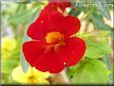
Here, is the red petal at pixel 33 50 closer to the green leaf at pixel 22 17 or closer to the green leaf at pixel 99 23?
the green leaf at pixel 99 23

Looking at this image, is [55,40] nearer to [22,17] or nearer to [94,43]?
[94,43]

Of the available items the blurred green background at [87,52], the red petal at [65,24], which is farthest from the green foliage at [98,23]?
the red petal at [65,24]

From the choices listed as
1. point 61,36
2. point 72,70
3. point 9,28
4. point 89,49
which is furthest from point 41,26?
point 9,28

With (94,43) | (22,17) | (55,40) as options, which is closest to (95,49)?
(94,43)

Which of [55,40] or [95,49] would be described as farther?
[95,49]

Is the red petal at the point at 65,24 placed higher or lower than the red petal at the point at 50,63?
higher
